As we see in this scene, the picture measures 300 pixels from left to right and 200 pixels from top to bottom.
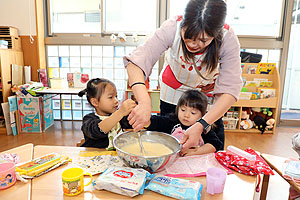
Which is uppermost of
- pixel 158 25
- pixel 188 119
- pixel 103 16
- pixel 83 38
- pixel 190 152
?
pixel 103 16

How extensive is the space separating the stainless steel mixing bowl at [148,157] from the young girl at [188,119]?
0.27 m

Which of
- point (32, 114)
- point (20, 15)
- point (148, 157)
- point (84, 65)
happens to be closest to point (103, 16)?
point (84, 65)

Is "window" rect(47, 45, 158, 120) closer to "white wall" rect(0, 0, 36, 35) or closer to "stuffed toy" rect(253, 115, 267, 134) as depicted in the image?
"white wall" rect(0, 0, 36, 35)

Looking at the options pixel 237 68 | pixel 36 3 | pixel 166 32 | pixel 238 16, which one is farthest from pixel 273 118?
pixel 36 3

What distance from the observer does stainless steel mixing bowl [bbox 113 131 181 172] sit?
82 centimetres

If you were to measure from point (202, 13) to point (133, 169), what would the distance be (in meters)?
0.66

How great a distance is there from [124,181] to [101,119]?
657mm

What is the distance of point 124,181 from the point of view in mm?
792

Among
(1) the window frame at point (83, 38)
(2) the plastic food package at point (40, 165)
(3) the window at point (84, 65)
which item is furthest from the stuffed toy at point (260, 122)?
(2) the plastic food package at point (40, 165)

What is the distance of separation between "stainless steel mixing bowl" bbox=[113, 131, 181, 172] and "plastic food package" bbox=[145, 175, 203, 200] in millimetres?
56

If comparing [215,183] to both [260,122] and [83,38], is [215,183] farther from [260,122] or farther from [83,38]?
[83,38]

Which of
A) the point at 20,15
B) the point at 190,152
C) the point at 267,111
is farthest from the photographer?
the point at 267,111

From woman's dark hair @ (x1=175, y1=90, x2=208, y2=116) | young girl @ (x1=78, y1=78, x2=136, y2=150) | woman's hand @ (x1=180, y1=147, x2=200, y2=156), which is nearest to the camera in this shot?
woman's hand @ (x1=180, y1=147, x2=200, y2=156)

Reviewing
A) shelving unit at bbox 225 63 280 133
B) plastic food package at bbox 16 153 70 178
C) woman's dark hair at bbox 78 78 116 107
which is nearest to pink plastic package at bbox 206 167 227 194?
plastic food package at bbox 16 153 70 178
